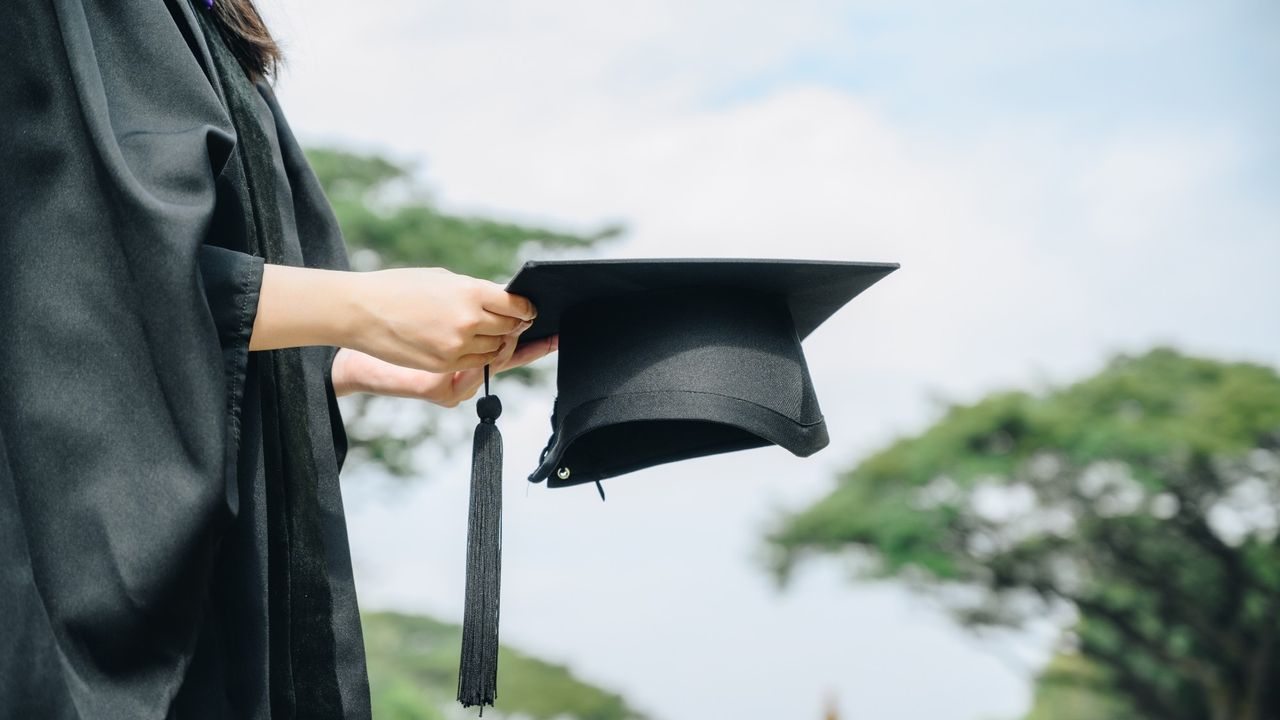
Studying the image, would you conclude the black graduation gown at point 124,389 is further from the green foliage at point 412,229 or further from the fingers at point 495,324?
the green foliage at point 412,229

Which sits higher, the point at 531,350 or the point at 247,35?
the point at 247,35

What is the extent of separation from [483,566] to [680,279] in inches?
14.0

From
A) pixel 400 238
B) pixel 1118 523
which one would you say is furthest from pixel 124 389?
pixel 1118 523

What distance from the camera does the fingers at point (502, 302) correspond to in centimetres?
95

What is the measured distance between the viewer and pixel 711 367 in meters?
1.17

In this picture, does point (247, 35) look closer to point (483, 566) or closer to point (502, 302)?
point (502, 302)

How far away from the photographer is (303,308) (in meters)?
0.93

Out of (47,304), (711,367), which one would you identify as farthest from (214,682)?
(711,367)

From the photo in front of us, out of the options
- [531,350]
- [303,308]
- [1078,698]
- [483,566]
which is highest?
[1078,698]

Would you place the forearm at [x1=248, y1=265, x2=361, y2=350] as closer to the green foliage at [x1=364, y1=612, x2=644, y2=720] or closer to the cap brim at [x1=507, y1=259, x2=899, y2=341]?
the cap brim at [x1=507, y1=259, x2=899, y2=341]

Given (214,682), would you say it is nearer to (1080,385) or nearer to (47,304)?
(47,304)

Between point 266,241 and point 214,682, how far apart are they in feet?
1.33

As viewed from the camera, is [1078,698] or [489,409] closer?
[489,409]

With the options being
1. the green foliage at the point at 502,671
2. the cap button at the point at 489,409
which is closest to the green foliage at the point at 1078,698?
the green foliage at the point at 502,671
